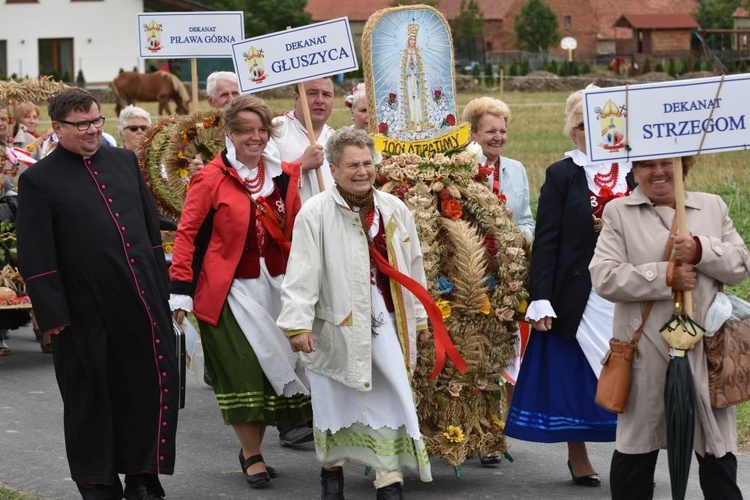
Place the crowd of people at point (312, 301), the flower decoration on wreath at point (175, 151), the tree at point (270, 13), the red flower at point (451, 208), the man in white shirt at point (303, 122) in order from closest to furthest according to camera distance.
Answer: the crowd of people at point (312, 301)
the red flower at point (451, 208)
the man in white shirt at point (303, 122)
the flower decoration on wreath at point (175, 151)
the tree at point (270, 13)

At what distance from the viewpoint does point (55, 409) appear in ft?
29.1

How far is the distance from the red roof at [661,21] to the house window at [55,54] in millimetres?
40189

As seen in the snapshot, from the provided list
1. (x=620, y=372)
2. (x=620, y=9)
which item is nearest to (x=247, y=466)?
(x=620, y=372)

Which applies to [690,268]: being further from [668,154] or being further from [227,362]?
[227,362]

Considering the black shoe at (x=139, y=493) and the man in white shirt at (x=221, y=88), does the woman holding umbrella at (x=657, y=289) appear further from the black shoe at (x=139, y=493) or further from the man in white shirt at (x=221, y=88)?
the man in white shirt at (x=221, y=88)

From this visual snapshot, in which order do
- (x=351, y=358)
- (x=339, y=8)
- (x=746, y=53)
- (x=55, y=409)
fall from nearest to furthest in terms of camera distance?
(x=351, y=358), (x=55, y=409), (x=746, y=53), (x=339, y=8)

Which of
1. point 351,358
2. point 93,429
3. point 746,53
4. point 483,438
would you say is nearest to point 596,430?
point 483,438

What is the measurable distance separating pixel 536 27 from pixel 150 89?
46185mm

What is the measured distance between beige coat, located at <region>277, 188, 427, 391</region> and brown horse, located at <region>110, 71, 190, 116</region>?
118 ft

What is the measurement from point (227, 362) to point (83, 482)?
41.5 inches

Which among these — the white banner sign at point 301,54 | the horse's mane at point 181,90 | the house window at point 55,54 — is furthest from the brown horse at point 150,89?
the white banner sign at point 301,54

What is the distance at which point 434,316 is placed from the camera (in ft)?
21.0

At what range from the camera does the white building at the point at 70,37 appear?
208 ft

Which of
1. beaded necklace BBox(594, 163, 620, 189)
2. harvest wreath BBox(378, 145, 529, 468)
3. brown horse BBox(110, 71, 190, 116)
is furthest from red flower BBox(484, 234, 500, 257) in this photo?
brown horse BBox(110, 71, 190, 116)
